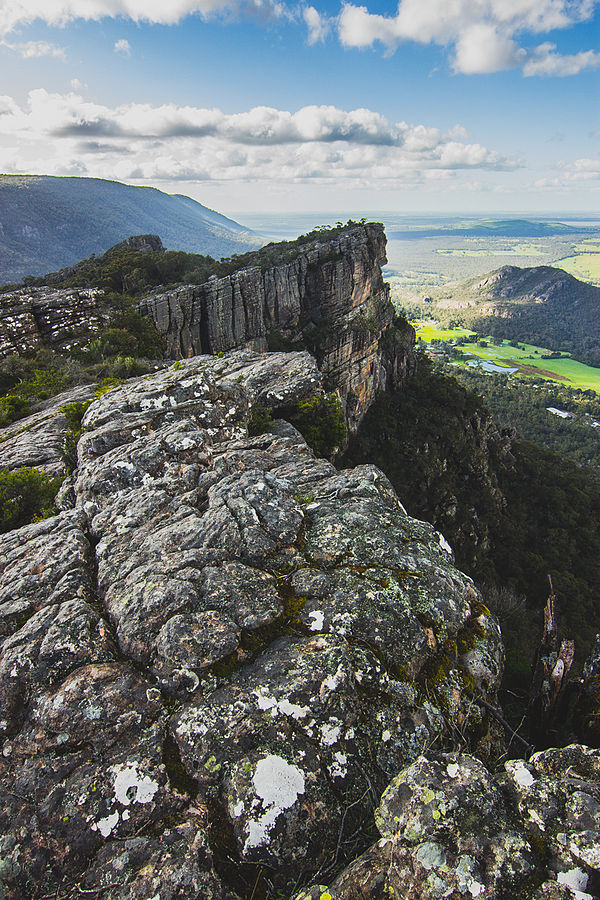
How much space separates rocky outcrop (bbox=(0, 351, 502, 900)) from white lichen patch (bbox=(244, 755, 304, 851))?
0.02 metres

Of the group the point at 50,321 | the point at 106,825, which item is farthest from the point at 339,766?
the point at 50,321

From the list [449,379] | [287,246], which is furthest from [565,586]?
[287,246]

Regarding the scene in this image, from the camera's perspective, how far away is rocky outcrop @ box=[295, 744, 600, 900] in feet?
11.9

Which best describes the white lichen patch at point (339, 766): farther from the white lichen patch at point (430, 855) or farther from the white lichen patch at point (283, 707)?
the white lichen patch at point (430, 855)

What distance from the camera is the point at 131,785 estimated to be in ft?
16.0

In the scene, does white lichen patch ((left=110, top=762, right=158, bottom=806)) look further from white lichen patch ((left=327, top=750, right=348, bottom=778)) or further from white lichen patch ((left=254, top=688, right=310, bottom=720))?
white lichen patch ((left=327, top=750, right=348, bottom=778))

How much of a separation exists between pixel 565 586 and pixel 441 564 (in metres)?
49.3

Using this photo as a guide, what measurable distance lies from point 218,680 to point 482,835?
350cm

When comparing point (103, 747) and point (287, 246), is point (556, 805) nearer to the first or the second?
point (103, 747)

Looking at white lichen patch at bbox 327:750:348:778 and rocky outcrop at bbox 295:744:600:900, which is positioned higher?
rocky outcrop at bbox 295:744:600:900

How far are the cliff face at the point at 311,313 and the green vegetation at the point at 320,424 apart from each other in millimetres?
35170

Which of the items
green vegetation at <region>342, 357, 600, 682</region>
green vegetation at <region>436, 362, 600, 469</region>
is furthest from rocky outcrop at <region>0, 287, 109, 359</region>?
green vegetation at <region>436, 362, 600, 469</region>

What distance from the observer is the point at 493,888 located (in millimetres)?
3596

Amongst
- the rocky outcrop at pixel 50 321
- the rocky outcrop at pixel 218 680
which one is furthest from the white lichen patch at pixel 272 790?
the rocky outcrop at pixel 50 321
